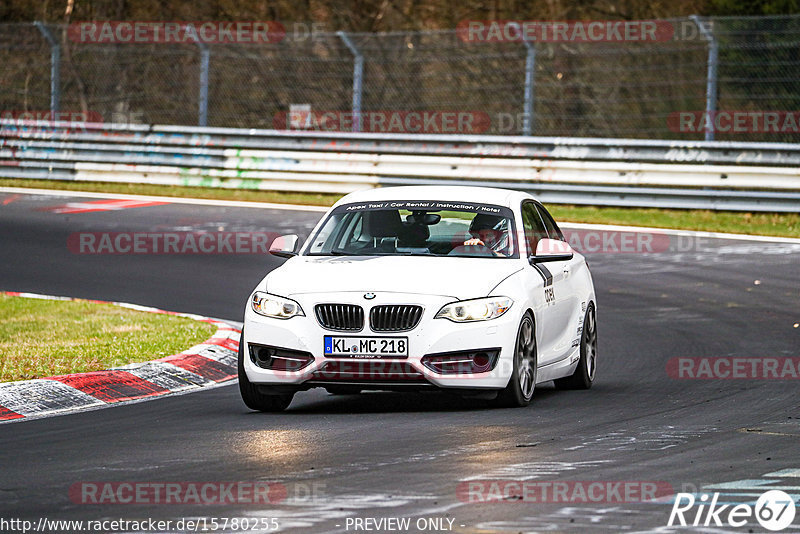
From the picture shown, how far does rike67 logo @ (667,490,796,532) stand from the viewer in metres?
5.76

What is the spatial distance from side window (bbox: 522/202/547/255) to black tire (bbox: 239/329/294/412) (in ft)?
6.53

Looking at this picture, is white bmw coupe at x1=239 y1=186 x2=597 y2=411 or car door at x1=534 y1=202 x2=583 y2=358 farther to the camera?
car door at x1=534 y1=202 x2=583 y2=358

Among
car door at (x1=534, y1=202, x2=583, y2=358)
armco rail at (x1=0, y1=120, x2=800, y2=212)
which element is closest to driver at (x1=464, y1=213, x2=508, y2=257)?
car door at (x1=534, y1=202, x2=583, y2=358)

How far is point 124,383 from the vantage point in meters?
10.0

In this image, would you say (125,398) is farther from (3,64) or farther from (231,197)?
(3,64)

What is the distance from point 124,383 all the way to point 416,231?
220cm

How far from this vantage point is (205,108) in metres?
26.0

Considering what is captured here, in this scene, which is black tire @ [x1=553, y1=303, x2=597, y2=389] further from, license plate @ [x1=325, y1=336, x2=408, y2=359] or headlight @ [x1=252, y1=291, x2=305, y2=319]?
headlight @ [x1=252, y1=291, x2=305, y2=319]

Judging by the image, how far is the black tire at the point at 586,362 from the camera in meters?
10.6

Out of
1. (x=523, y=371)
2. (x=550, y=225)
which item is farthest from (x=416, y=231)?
(x=550, y=225)

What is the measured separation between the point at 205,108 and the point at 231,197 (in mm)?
2002

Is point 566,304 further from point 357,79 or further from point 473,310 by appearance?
point 357,79

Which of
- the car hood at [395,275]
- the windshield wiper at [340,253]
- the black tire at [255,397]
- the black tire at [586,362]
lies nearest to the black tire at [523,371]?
the car hood at [395,275]

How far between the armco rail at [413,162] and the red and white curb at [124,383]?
1156cm
